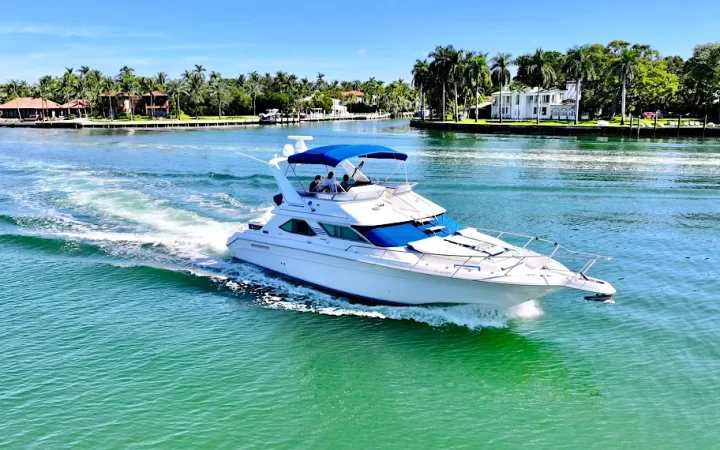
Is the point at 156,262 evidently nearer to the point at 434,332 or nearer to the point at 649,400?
the point at 434,332

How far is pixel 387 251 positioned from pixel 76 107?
145 meters

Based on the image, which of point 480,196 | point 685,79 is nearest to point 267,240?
point 480,196

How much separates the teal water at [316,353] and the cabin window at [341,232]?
171 cm

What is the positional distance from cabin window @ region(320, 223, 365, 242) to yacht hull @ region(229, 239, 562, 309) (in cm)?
62

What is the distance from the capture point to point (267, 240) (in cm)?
1633

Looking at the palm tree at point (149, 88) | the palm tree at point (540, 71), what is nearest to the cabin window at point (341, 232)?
the palm tree at point (540, 71)

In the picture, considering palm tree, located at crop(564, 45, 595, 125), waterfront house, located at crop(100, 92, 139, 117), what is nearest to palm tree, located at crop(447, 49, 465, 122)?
palm tree, located at crop(564, 45, 595, 125)

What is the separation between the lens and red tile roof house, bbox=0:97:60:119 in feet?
436

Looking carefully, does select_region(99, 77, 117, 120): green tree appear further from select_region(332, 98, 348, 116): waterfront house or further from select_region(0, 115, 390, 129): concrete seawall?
select_region(332, 98, 348, 116): waterfront house

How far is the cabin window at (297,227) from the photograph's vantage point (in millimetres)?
15547

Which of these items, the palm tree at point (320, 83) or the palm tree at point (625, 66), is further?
the palm tree at point (320, 83)

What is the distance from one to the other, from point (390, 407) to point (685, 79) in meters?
100

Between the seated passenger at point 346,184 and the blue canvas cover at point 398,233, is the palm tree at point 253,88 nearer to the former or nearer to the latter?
the seated passenger at point 346,184

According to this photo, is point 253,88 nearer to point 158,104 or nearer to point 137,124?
point 158,104
